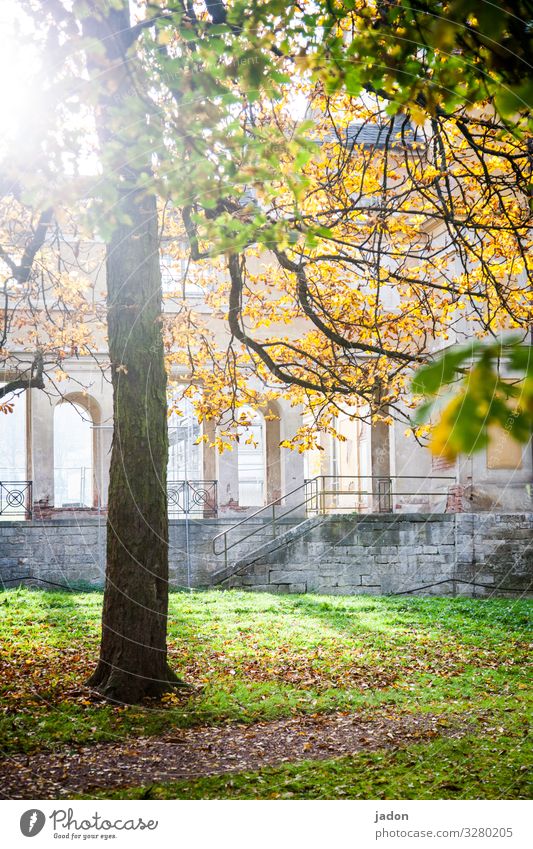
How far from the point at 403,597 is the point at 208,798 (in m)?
8.53

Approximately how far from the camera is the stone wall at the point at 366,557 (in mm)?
11672

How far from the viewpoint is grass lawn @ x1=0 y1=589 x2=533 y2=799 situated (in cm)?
365

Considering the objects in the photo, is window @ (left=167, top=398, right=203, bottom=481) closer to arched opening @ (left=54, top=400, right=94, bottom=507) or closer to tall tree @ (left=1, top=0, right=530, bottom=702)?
arched opening @ (left=54, top=400, right=94, bottom=507)

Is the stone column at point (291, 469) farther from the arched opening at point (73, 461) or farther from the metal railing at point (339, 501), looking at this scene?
the arched opening at point (73, 461)

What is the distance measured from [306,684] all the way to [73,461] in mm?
6991

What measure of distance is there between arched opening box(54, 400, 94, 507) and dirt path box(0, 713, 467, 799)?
6.67m

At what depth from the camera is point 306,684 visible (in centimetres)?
561

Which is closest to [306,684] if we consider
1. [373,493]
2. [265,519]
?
[373,493]

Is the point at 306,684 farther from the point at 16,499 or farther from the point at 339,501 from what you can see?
the point at 16,499

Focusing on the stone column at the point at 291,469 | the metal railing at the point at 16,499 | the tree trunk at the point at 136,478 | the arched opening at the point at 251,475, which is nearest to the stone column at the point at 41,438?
the metal railing at the point at 16,499

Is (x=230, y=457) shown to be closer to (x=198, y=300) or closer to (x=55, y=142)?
(x=198, y=300)

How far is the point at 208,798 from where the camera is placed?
3.42 metres
